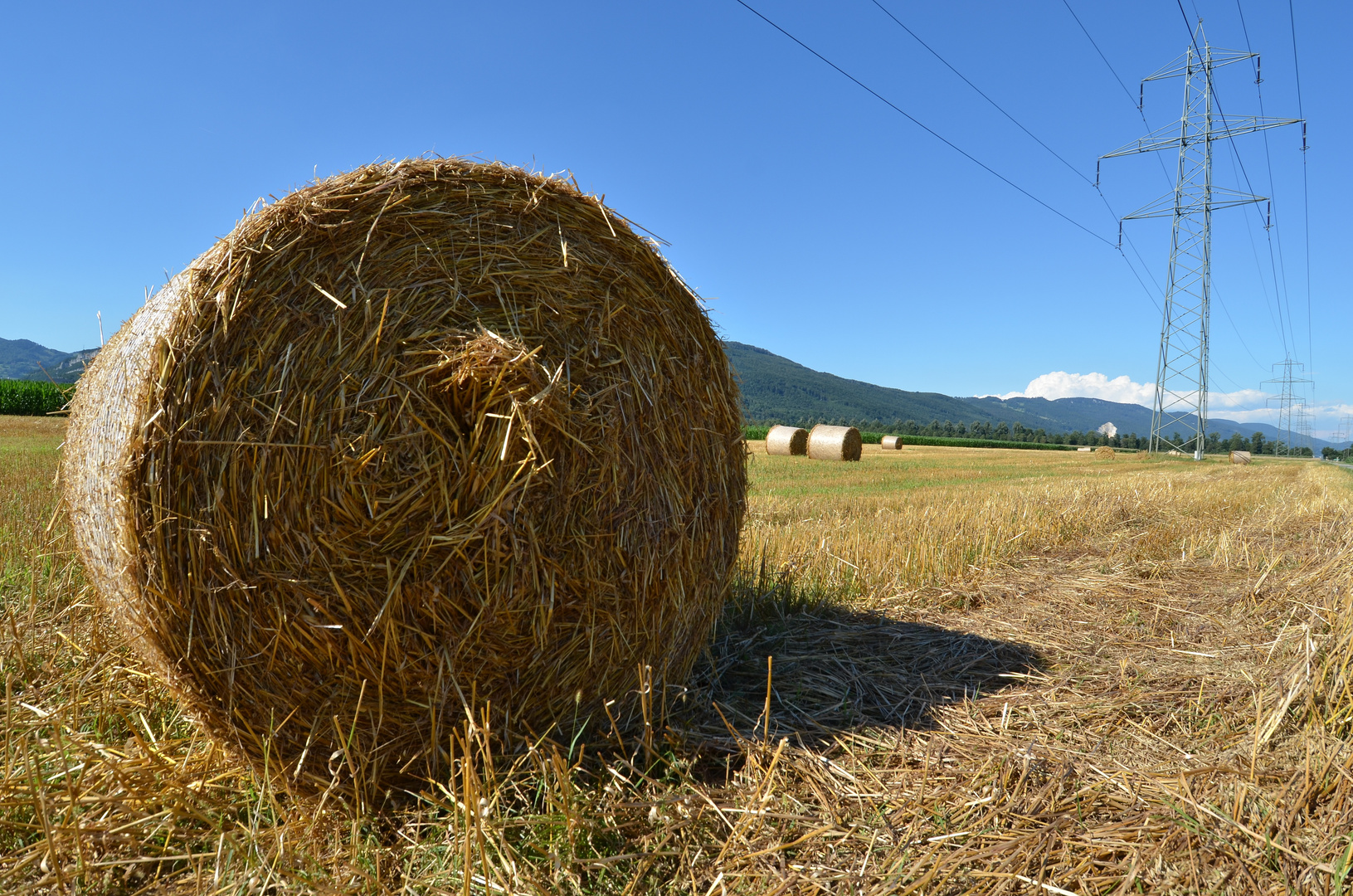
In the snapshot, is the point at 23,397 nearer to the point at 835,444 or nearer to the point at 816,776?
the point at 835,444

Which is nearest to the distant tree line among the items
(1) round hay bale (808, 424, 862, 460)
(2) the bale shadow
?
(1) round hay bale (808, 424, 862, 460)

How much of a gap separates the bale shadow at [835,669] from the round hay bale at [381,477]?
2.15 ft

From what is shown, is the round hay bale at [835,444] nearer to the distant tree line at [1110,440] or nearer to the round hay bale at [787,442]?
the round hay bale at [787,442]

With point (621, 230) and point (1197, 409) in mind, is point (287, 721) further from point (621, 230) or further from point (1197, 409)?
point (1197, 409)

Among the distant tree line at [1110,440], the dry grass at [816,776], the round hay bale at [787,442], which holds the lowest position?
the dry grass at [816,776]

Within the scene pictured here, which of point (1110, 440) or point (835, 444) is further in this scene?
point (1110, 440)

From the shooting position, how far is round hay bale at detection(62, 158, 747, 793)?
242 cm

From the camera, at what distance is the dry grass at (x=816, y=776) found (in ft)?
6.95

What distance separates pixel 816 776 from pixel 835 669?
3.49 ft

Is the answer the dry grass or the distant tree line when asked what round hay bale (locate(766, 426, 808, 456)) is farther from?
the distant tree line

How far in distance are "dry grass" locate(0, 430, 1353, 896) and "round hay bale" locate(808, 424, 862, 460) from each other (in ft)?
59.5

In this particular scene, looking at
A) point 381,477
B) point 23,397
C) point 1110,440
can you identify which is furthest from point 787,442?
point 1110,440

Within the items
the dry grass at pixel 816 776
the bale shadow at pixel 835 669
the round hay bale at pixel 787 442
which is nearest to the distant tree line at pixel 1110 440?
→ the round hay bale at pixel 787 442

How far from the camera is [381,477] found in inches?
97.8
